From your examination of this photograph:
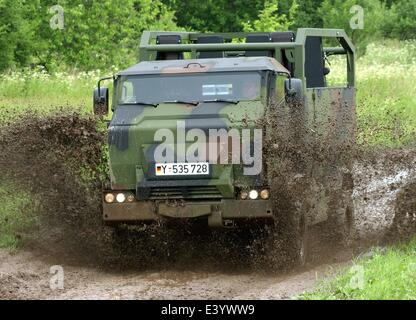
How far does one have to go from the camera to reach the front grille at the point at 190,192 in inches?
389

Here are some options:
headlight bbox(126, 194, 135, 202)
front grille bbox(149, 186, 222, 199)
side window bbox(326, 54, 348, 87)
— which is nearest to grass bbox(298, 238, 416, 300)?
front grille bbox(149, 186, 222, 199)

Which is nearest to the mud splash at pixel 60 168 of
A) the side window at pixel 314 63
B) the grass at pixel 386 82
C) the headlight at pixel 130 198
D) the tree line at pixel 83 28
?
the headlight at pixel 130 198

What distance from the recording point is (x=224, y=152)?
980 cm

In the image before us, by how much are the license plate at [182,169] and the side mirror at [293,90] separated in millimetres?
1280

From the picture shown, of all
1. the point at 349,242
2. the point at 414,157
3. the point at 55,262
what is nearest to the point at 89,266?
the point at 55,262

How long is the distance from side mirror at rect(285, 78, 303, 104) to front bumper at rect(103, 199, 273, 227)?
48.5 inches

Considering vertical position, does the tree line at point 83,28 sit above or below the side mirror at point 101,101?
below

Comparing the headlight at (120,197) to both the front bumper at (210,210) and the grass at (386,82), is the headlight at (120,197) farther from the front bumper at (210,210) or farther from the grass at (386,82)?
the grass at (386,82)

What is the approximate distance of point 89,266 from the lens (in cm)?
1084

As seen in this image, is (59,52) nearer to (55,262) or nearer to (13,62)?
(13,62)

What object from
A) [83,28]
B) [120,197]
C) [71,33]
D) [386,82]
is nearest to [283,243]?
[120,197]

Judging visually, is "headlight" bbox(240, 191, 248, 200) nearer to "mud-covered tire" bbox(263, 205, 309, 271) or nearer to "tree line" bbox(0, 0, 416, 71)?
"mud-covered tire" bbox(263, 205, 309, 271)
